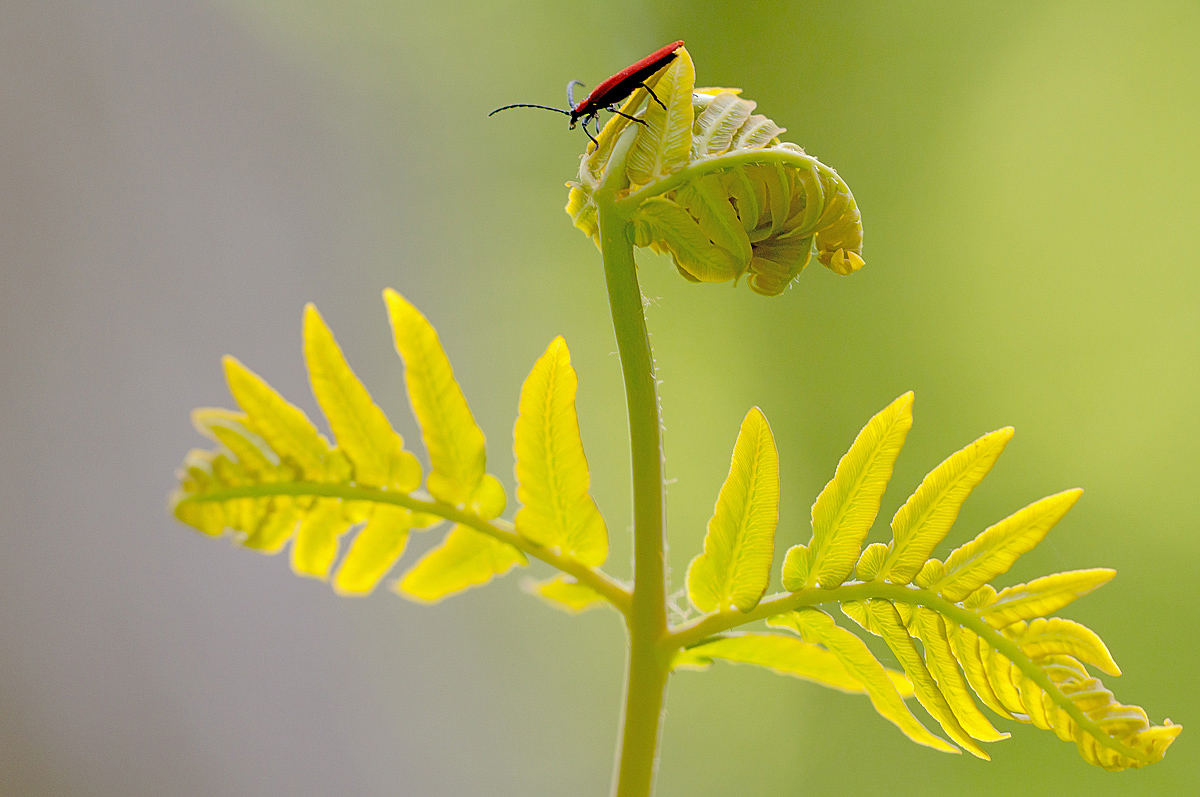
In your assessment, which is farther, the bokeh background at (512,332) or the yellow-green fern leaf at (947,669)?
the bokeh background at (512,332)

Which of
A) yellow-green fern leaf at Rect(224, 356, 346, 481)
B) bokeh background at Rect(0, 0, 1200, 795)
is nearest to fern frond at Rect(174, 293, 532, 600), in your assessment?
yellow-green fern leaf at Rect(224, 356, 346, 481)

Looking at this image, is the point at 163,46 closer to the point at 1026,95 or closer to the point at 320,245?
the point at 320,245

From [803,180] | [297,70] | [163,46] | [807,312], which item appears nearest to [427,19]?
[297,70]

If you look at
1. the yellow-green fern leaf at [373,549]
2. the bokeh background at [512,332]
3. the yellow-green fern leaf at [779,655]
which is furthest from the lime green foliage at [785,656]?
the bokeh background at [512,332]

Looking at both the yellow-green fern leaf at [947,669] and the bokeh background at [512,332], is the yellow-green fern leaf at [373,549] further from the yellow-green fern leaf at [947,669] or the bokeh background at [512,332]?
the bokeh background at [512,332]

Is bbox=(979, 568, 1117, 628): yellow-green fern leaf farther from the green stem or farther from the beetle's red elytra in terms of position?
the beetle's red elytra

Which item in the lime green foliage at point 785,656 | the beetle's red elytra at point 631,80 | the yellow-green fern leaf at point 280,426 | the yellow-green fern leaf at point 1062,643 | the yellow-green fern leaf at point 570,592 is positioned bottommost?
the lime green foliage at point 785,656

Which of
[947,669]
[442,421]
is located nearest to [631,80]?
[442,421]

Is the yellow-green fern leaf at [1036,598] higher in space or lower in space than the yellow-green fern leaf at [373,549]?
higher
